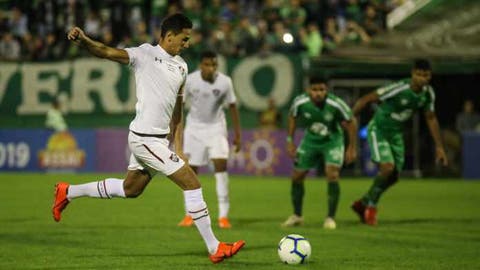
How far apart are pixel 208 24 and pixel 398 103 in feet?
48.4

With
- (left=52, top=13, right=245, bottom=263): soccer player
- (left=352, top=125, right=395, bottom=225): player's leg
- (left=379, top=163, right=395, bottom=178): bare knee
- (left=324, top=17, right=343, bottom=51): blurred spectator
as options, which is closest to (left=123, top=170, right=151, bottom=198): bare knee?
(left=52, top=13, right=245, bottom=263): soccer player

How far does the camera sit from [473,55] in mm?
24734

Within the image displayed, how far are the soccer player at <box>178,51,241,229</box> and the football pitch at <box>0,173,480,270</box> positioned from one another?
93 centimetres

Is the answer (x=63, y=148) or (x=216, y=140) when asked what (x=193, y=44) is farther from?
(x=216, y=140)

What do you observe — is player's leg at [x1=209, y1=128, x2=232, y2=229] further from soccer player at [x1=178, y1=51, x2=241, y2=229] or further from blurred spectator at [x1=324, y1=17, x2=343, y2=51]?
blurred spectator at [x1=324, y1=17, x2=343, y2=51]

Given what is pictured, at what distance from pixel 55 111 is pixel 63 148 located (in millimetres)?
1574

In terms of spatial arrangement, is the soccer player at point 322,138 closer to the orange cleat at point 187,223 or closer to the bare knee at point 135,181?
the orange cleat at point 187,223

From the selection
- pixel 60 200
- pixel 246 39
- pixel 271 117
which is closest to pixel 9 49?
pixel 246 39

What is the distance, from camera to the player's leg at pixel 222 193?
13156 mm

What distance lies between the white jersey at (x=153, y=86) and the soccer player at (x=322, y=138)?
427 cm

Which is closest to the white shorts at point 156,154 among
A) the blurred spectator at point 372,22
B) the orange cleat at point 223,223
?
the orange cleat at point 223,223

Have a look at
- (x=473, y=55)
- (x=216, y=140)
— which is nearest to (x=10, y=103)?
(x=473, y=55)

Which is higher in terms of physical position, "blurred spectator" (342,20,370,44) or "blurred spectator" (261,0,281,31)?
"blurred spectator" (261,0,281,31)

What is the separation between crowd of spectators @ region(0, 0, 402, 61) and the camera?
26641 millimetres
